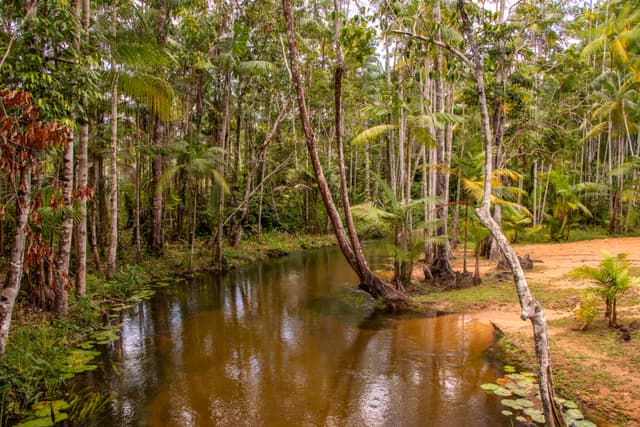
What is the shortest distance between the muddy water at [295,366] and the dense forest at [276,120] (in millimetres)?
1538

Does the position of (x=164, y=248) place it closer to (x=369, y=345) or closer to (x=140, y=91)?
(x=140, y=91)

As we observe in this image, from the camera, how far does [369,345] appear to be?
292 inches

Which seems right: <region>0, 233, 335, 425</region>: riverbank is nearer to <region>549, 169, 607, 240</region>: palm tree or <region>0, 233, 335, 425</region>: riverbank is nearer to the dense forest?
the dense forest

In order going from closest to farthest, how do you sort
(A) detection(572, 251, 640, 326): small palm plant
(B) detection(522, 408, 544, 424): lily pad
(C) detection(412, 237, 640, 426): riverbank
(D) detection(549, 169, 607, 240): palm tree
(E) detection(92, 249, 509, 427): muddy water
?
(B) detection(522, 408, 544, 424): lily pad → (C) detection(412, 237, 640, 426): riverbank → (E) detection(92, 249, 509, 427): muddy water → (A) detection(572, 251, 640, 326): small palm plant → (D) detection(549, 169, 607, 240): palm tree

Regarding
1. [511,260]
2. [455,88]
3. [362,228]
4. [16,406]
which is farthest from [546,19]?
[362,228]

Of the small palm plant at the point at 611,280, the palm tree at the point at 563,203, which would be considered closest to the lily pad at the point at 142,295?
the small palm plant at the point at 611,280

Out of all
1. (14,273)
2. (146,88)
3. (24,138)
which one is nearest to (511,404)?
(24,138)

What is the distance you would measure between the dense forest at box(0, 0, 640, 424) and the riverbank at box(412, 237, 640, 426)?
142 cm

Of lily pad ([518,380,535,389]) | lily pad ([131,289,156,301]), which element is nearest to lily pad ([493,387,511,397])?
lily pad ([518,380,535,389])

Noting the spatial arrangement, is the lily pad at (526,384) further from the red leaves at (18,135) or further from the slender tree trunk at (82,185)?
the slender tree trunk at (82,185)

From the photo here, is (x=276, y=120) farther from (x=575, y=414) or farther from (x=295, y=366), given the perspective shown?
(x=575, y=414)

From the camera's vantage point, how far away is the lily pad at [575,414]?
14.7 ft

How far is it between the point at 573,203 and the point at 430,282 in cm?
1049

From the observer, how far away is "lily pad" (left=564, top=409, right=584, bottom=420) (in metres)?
4.47
